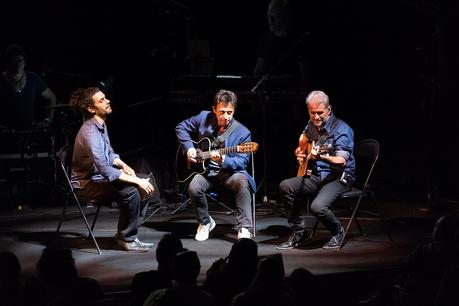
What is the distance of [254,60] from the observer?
10.2 meters

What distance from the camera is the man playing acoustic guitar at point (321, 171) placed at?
6590 mm

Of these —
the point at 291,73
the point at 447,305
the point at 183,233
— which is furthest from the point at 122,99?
the point at 447,305

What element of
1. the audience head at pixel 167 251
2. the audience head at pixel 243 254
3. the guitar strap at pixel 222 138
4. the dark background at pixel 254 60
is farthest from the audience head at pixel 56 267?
the dark background at pixel 254 60

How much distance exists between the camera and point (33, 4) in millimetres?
9969

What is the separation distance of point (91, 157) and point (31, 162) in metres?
2.78

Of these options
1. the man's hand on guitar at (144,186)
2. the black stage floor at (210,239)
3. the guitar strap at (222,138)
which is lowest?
the black stage floor at (210,239)

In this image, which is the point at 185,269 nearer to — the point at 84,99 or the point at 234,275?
the point at 234,275

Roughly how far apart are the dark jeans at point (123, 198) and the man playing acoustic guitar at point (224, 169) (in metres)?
0.70

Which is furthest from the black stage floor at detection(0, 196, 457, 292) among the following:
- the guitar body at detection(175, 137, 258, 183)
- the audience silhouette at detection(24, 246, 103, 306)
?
the audience silhouette at detection(24, 246, 103, 306)

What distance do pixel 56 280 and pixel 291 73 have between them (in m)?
5.95

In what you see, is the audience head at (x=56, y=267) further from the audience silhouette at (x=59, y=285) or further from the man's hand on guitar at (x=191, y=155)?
the man's hand on guitar at (x=191, y=155)

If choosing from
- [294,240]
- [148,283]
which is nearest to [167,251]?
[148,283]

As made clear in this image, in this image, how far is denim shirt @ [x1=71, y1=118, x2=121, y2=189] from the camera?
650cm

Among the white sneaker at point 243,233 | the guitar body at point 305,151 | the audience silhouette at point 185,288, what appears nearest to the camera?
the audience silhouette at point 185,288
